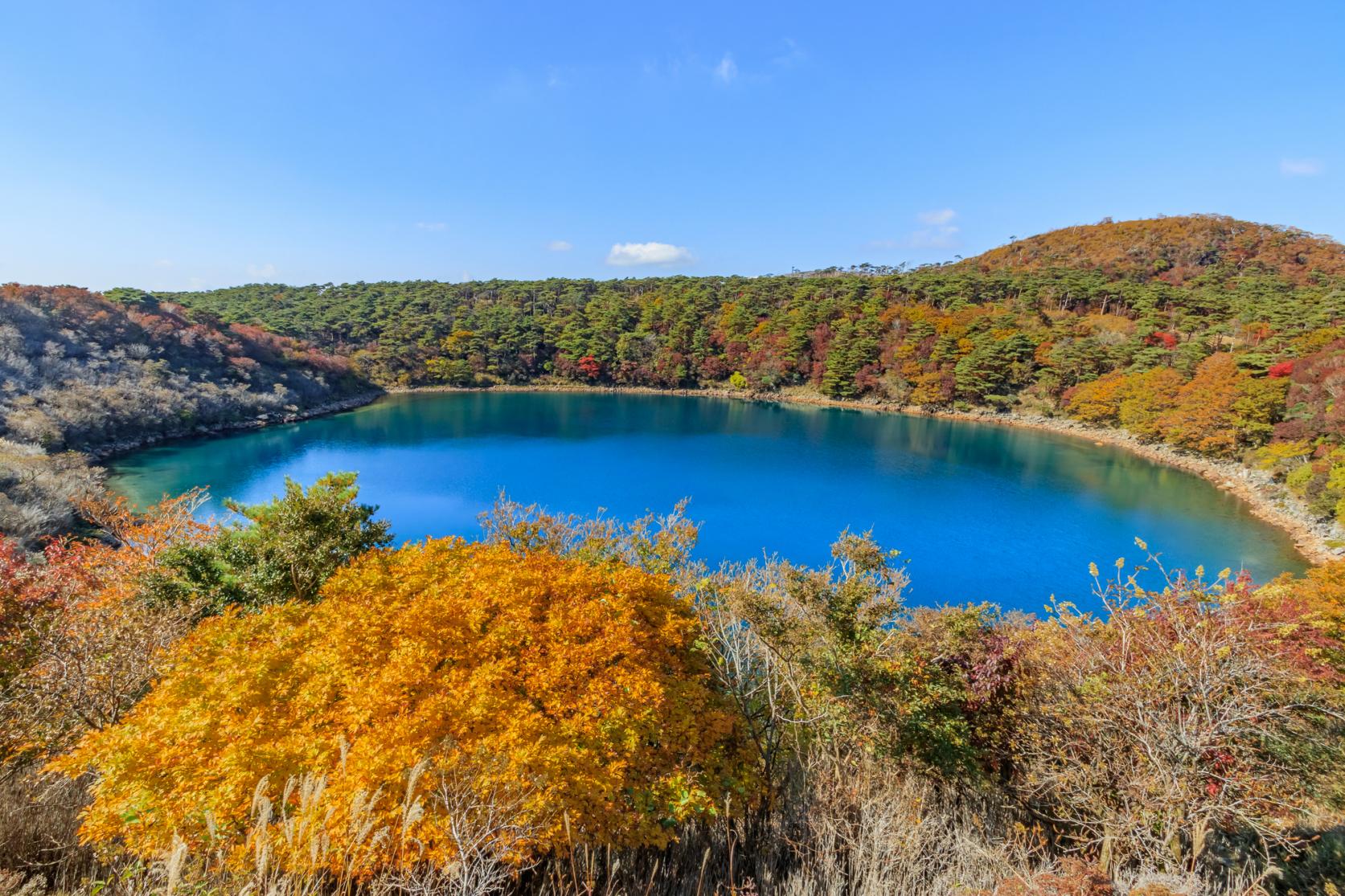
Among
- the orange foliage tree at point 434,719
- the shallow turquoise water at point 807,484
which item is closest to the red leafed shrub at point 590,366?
the shallow turquoise water at point 807,484

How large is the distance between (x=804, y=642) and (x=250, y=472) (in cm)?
3935

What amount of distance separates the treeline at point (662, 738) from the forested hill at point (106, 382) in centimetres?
2039

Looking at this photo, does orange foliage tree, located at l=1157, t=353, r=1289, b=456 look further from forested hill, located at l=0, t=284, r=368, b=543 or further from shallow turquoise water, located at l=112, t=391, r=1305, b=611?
forested hill, located at l=0, t=284, r=368, b=543

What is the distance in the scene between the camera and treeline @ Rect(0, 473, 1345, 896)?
4539 millimetres

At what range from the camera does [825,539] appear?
86.3ft

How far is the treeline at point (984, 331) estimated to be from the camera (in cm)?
3878

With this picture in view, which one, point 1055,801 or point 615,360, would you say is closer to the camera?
point 1055,801

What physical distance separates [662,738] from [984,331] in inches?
2543

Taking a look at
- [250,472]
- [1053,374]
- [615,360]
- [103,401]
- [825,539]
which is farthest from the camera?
[615,360]

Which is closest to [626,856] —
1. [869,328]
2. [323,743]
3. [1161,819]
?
[323,743]

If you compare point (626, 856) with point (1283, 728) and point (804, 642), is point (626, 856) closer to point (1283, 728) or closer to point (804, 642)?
point (804, 642)

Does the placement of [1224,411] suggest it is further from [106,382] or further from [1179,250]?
[106,382]

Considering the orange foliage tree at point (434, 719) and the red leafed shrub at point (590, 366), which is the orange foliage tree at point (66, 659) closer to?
the orange foliage tree at point (434, 719)

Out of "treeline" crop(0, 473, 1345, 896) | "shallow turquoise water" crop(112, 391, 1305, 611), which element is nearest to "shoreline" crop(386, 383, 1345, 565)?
"shallow turquoise water" crop(112, 391, 1305, 611)
